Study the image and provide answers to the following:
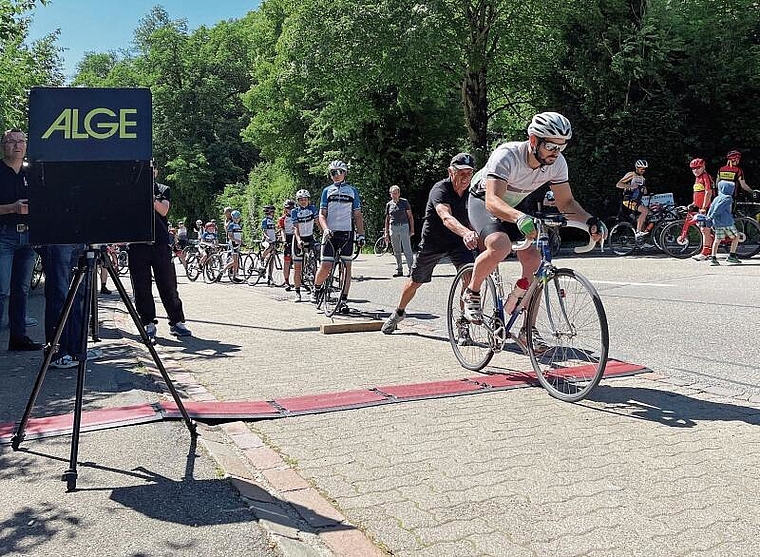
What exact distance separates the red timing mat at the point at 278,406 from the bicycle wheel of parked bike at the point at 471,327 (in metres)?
0.27

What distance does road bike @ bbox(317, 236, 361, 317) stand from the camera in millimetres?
10864

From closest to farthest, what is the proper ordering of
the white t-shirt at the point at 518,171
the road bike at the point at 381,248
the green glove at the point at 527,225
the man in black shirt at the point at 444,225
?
the green glove at the point at 527,225, the white t-shirt at the point at 518,171, the man in black shirt at the point at 444,225, the road bike at the point at 381,248

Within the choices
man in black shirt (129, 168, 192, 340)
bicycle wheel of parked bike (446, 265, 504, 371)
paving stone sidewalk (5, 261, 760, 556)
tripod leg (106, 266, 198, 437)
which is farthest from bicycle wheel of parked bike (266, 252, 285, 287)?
tripod leg (106, 266, 198, 437)

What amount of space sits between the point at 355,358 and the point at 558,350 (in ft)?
7.57

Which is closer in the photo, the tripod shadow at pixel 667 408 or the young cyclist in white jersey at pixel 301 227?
the tripod shadow at pixel 667 408

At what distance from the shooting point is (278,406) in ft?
18.0

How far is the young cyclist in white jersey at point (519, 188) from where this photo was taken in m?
5.48

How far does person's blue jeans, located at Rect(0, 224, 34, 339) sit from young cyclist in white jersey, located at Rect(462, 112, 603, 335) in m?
4.43

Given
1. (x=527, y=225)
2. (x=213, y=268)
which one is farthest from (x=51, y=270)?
(x=213, y=268)

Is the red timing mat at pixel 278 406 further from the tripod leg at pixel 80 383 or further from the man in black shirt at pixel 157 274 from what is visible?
the man in black shirt at pixel 157 274

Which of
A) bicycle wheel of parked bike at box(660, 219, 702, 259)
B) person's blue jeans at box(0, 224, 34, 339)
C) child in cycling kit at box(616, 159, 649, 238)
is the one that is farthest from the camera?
child in cycling kit at box(616, 159, 649, 238)

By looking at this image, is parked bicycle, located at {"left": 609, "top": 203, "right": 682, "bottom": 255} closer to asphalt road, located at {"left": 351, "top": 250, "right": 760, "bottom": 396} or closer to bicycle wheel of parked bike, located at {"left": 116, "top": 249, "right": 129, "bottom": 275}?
asphalt road, located at {"left": 351, "top": 250, "right": 760, "bottom": 396}

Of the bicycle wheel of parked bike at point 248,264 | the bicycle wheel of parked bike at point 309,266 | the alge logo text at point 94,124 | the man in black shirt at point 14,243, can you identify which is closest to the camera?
the alge logo text at point 94,124

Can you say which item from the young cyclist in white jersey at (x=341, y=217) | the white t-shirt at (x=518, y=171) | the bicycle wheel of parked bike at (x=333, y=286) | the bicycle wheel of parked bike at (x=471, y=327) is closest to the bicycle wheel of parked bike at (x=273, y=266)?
the bicycle wheel of parked bike at (x=333, y=286)
